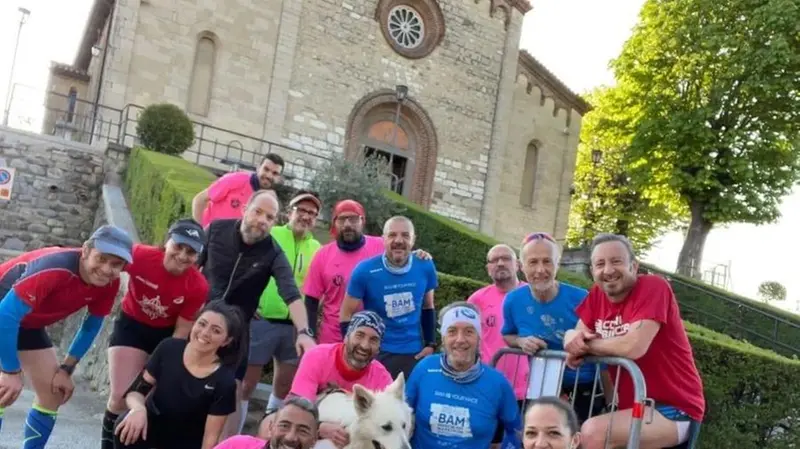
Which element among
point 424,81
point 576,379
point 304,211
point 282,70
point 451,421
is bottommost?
point 451,421

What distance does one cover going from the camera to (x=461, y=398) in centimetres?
427

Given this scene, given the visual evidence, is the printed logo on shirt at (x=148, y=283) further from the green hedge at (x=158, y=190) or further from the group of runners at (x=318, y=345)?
the green hedge at (x=158, y=190)

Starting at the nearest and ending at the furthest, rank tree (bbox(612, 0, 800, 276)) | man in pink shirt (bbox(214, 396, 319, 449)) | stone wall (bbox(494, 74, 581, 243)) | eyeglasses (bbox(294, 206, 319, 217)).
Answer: man in pink shirt (bbox(214, 396, 319, 449))
eyeglasses (bbox(294, 206, 319, 217))
tree (bbox(612, 0, 800, 276))
stone wall (bbox(494, 74, 581, 243))

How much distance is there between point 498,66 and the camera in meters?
24.2

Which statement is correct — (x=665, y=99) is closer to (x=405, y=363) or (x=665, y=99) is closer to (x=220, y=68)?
(x=220, y=68)

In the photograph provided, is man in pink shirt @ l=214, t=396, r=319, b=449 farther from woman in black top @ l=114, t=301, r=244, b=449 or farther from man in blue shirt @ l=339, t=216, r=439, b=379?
man in blue shirt @ l=339, t=216, r=439, b=379

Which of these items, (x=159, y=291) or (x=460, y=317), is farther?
(x=159, y=291)

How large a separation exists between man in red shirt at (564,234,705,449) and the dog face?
3.36ft

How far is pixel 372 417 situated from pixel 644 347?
5.03 ft

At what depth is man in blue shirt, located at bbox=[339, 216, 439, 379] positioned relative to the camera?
5297mm

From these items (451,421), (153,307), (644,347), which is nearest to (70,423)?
(153,307)

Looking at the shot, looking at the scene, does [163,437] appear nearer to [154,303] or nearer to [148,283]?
[154,303]

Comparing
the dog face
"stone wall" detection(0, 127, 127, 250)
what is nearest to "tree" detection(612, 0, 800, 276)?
"stone wall" detection(0, 127, 127, 250)

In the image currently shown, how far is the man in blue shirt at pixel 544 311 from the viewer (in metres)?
4.55
